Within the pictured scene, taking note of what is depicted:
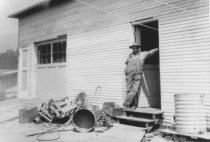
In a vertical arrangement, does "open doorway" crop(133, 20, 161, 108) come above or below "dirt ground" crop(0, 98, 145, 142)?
above

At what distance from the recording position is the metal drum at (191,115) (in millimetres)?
6074

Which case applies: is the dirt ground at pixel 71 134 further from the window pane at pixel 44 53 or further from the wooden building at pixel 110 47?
the window pane at pixel 44 53

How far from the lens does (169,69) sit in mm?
7324

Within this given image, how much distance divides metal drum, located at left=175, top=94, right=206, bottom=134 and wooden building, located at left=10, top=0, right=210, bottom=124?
2.01 feet

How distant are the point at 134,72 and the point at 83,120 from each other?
2.17 meters

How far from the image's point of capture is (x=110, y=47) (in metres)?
9.25

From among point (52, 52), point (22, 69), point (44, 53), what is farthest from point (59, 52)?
point (22, 69)

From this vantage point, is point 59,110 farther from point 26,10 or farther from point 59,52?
point 26,10

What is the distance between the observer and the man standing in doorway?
775cm

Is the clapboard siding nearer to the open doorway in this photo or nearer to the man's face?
the man's face

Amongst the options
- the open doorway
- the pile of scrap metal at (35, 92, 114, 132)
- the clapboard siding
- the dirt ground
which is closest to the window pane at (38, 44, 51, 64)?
the pile of scrap metal at (35, 92, 114, 132)

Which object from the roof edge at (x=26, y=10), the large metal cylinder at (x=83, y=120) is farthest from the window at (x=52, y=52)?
the large metal cylinder at (x=83, y=120)

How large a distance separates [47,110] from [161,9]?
537 centimetres

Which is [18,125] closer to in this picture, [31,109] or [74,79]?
[31,109]
